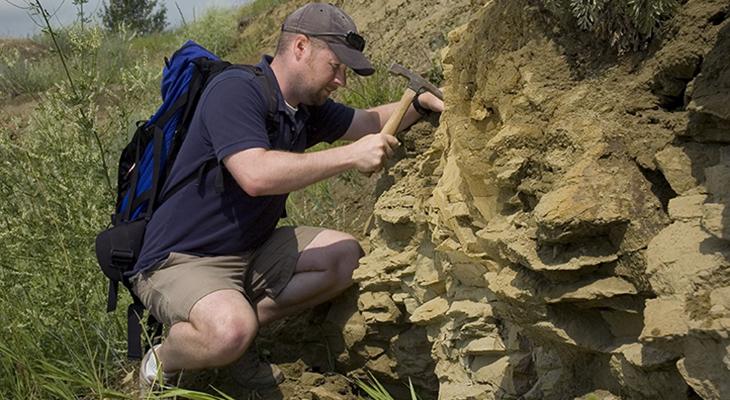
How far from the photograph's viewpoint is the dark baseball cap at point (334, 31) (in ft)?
14.5

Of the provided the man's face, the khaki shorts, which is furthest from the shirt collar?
the khaki shorts

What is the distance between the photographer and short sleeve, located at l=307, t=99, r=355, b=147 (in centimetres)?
482

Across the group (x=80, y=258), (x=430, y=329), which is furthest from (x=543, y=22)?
(x=80, y=258)

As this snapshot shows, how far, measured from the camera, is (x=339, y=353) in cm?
488

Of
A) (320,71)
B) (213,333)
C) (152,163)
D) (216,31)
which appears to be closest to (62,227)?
(152,163)

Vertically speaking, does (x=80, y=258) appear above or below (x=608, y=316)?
below

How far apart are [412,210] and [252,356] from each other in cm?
112

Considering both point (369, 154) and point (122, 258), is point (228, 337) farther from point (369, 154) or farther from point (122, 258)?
point (369, 154)

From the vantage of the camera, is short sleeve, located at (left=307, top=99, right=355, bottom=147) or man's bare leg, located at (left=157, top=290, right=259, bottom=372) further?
short sleeve, located at (left=307, top=99, right=355, bottom=147)

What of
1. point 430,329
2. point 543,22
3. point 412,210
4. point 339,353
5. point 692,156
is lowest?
point 339,353

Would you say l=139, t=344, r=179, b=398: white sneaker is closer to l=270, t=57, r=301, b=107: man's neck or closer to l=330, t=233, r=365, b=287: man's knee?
l=330, t=233, r=365, b=287: man's knee

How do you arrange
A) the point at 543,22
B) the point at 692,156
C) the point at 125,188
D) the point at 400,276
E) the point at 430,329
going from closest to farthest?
the point at 692,156 → the point at 543,22 → the point at 430,329 → the point at 400,276 → the point at 125,188

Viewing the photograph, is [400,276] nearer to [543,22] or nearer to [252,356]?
[252,356]

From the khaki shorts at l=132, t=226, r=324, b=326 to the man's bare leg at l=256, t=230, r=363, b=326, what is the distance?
0.04m
